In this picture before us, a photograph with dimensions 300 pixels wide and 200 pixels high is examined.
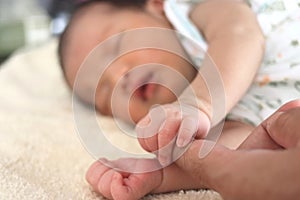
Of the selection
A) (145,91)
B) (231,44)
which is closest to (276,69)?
(231,44)

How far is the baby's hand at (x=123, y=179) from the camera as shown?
62 centimetres

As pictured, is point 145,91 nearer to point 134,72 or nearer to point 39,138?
point 134,72

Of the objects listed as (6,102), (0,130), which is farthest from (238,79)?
(6,102)

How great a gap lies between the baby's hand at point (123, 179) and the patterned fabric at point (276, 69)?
0.23m

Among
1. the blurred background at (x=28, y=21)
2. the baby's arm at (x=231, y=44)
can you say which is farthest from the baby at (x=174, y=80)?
the blurred background at (x=28, y=21)

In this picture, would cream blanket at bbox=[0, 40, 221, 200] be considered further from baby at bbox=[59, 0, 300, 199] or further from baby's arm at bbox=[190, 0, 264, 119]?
baby's arm at bbox=[190, 0, 264, 119]

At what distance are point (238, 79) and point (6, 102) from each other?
563 millimetres

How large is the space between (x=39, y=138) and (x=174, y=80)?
231 mm

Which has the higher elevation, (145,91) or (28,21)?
(145,91)

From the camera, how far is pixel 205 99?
2.22 feet

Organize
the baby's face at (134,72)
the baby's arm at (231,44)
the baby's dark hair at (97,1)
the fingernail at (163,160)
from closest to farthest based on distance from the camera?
the fingernail at (163,160) → the baby's arm at (231,44) → the baby's face at (134,72) → the baby's dark hair at (97,1)

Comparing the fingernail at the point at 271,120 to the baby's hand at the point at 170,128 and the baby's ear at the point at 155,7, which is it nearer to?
the baby's hand at the point at 170,128

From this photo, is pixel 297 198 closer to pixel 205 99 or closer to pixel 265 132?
pixel 265 132

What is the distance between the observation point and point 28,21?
1927 millimetres
